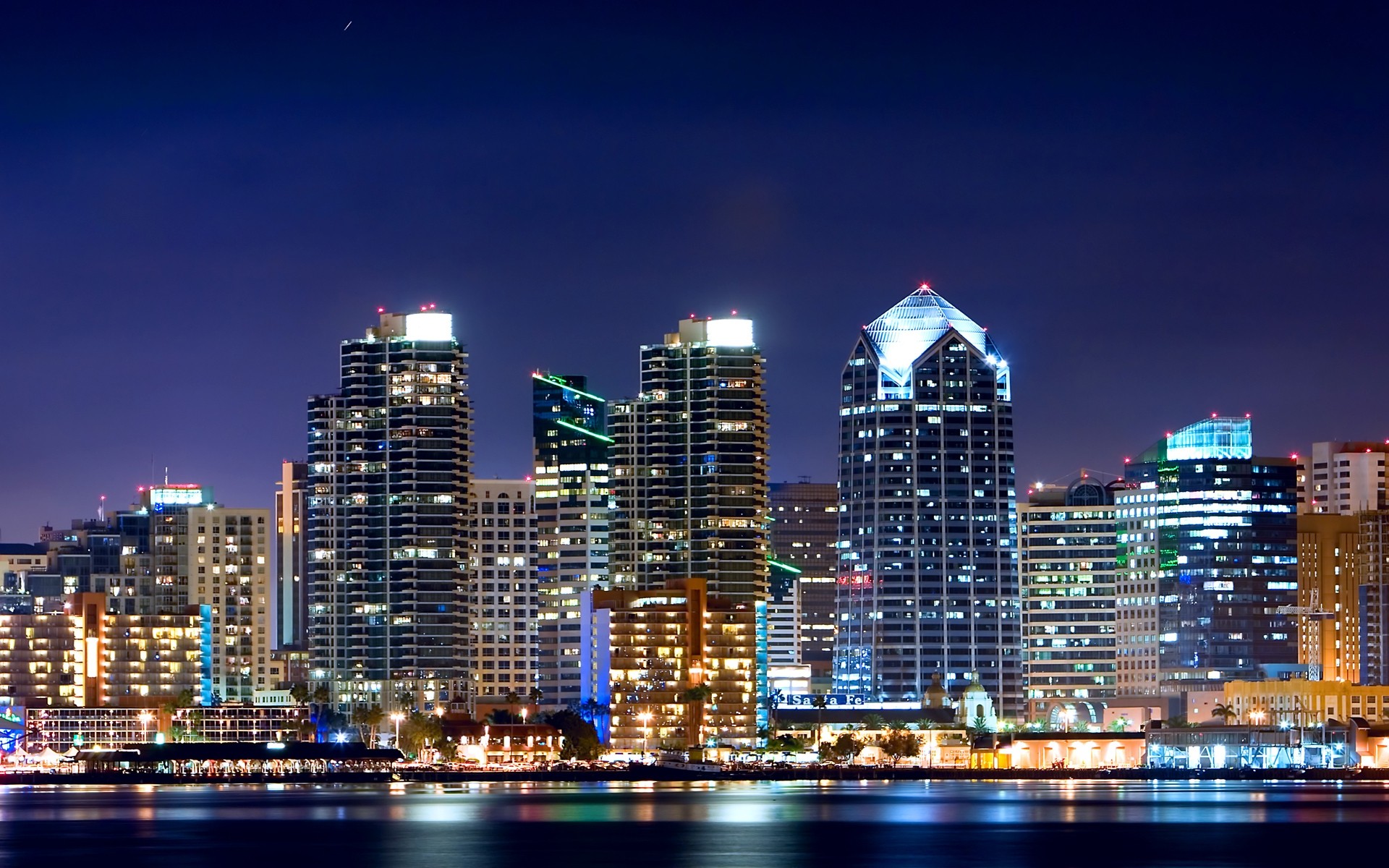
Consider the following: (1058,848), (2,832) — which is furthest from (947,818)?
(2,832)

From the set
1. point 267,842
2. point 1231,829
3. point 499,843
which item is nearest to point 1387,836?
point 1231,829

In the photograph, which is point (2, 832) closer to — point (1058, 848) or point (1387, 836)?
point (1058, 848)

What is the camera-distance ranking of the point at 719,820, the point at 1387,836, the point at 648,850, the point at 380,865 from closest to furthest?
the point at 380,865, the point at 648,850, the point at 1387,836, the point at 719,820

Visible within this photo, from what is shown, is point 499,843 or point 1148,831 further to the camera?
point 1148,831

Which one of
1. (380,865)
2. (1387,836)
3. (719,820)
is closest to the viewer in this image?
(380,865)

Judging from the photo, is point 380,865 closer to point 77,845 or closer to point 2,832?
point 77,845

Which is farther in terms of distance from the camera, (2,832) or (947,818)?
(947,818)

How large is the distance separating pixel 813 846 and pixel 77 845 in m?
46.0

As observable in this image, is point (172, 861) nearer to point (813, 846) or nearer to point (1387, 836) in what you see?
point (813, 846)

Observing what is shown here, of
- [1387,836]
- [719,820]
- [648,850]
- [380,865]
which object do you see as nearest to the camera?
[380,865]

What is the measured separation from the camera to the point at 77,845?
561 ft

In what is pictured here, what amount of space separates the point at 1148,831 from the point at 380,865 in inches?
2233

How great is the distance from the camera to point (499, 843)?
169m

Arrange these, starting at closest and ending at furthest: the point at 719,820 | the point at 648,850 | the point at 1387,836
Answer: the point at 648,850, the point at 1387,836, the point at 719,820
